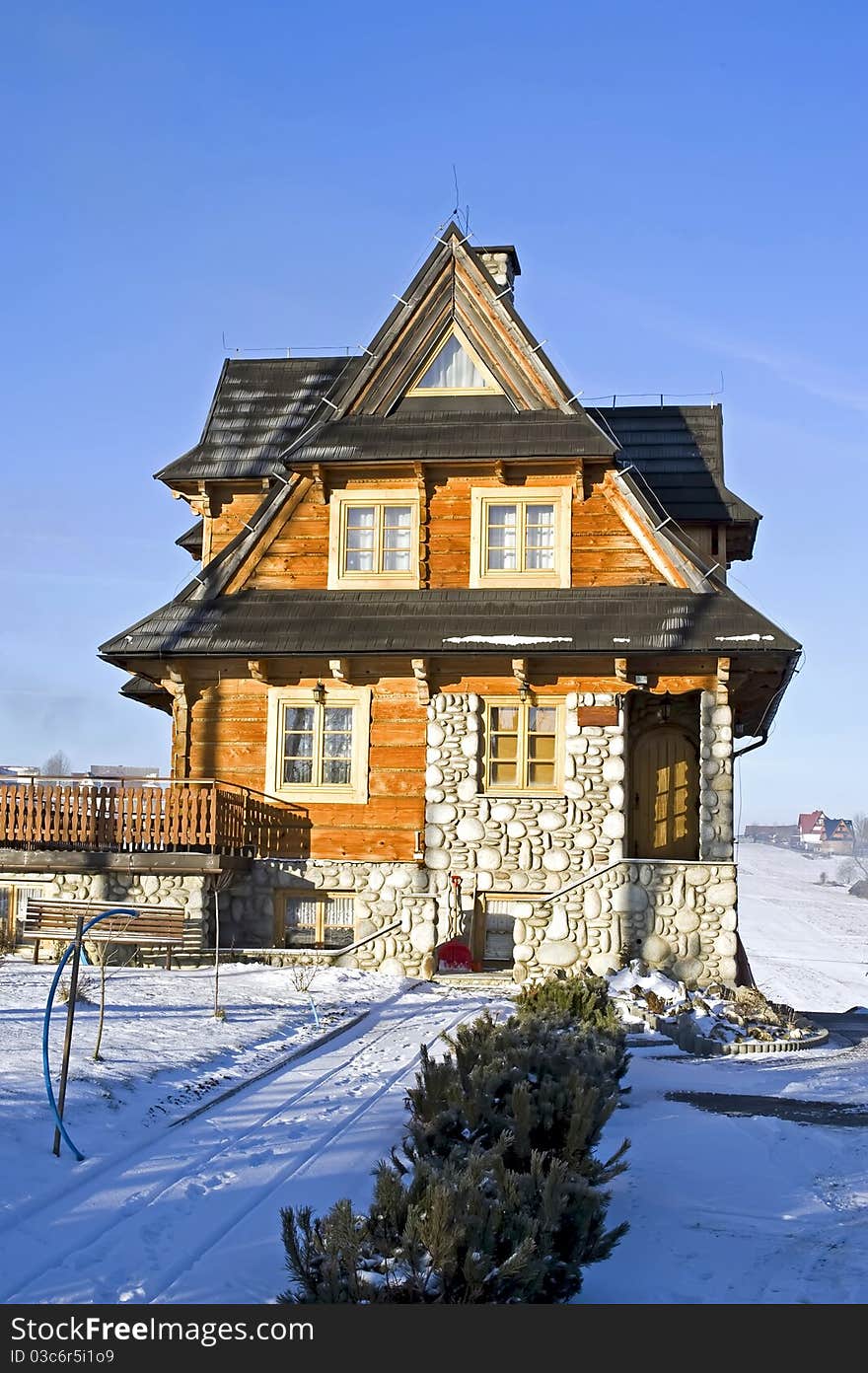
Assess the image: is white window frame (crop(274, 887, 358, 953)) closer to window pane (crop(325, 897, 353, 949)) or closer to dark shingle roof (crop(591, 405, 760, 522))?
window pane (crop(325, 897, 353, 949))

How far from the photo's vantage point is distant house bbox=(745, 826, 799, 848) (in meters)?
178

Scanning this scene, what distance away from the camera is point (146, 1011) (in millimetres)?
13547

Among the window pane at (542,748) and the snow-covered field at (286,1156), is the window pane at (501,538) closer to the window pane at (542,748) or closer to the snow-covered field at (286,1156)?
the window pane at (542,748)

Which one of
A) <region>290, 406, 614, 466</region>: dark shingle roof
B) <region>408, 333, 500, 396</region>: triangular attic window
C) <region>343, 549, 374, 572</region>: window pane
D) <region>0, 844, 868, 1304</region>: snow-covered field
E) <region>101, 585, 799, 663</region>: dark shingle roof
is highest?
<region>408, 333, 500, 396</region>: triangular attic window

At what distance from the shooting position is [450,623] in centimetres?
2048

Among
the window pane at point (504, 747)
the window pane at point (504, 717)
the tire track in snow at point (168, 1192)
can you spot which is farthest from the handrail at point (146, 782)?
the tire track in snow at point (168, 1192)

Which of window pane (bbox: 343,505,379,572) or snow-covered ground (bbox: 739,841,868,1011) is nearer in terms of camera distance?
window pane (bbox: 343,505,379,572)

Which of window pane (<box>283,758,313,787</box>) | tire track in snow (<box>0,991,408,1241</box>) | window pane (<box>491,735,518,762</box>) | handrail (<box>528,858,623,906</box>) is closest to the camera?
tire track in snow (<box>0,991,408,1241</box>)

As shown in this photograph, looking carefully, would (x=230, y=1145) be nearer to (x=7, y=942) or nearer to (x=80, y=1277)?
(x=80, y=1277)

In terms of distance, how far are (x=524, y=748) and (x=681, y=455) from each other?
6747mm

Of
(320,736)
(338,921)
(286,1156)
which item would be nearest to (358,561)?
(320,736)

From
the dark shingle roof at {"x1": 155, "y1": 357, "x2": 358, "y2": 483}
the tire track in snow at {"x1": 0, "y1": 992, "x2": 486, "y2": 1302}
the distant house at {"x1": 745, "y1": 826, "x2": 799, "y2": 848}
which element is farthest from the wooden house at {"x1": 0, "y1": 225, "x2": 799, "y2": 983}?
the distant house at {"x1": 745, "y1": 826, "x2": 799, "y2": 848}

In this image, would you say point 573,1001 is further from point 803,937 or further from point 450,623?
point 803,937

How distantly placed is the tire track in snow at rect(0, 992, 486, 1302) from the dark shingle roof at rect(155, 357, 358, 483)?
14002mm
